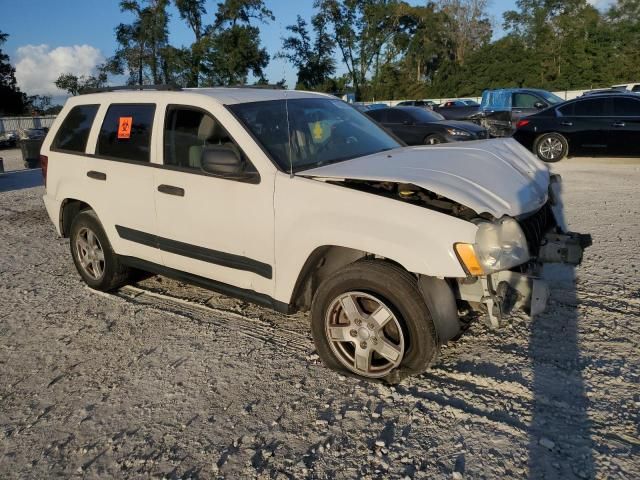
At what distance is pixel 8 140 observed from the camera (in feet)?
90.7

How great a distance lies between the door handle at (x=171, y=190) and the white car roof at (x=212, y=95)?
0.69 meters

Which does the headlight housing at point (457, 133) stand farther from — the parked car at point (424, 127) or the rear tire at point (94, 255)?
the rear tire at point (94, 255)

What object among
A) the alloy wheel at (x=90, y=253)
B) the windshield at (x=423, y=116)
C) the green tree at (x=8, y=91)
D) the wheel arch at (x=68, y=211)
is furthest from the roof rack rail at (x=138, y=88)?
the green tree at (x=8, y=91)

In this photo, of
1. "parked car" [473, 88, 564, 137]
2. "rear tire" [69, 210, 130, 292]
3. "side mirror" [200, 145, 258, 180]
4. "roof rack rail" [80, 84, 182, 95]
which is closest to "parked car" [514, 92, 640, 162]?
"parked car" [473, 88, 564, 137]

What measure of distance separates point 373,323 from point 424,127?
10458 mm

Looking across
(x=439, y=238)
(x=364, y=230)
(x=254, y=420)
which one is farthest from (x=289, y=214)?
(x=254, y=420)

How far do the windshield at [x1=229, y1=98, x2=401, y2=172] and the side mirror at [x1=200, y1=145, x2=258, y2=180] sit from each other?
0.22 m

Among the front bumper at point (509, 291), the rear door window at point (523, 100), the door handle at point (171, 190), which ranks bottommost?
the front bumper at point (509, 291)

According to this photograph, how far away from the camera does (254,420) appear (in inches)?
119

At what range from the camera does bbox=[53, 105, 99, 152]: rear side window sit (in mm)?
4902

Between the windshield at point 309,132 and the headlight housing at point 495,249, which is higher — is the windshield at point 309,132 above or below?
above

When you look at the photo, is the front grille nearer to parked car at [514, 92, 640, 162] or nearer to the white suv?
the white suv

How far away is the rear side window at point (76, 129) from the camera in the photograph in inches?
193

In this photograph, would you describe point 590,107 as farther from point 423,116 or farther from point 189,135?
point 189,135
